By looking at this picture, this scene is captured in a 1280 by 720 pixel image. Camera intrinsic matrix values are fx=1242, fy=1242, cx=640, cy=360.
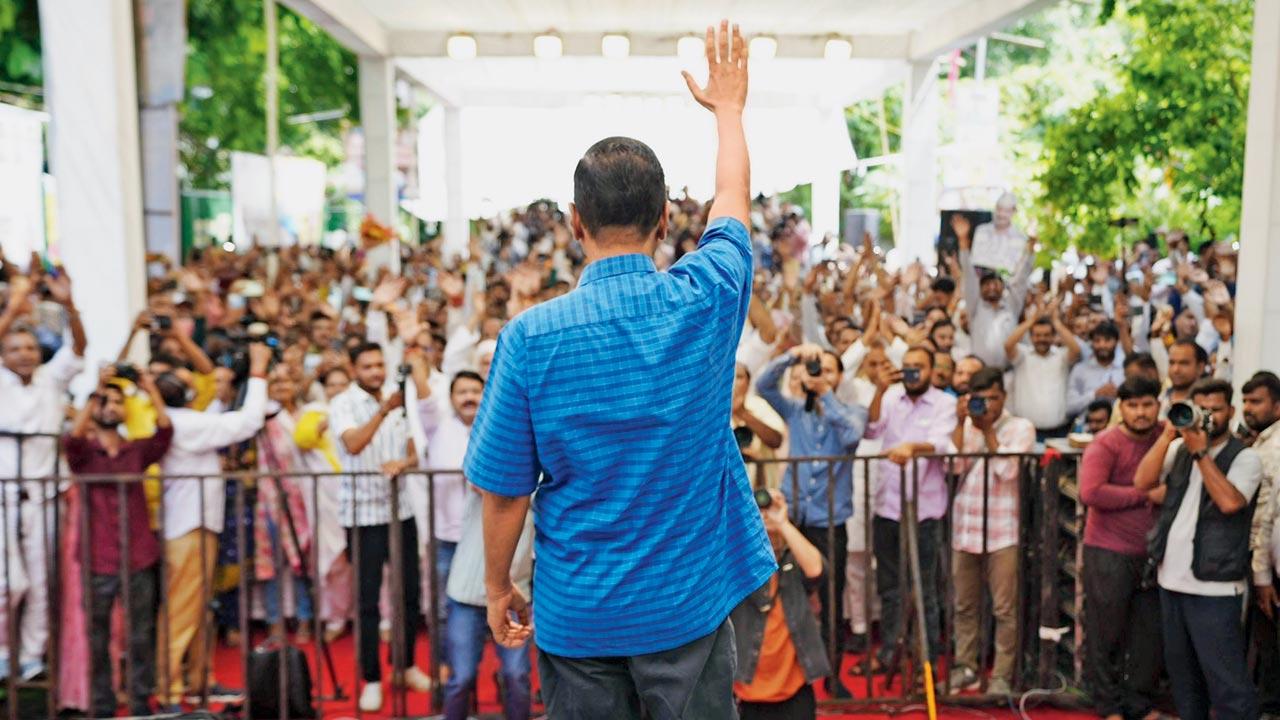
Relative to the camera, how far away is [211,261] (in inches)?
474

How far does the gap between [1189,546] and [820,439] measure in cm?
200

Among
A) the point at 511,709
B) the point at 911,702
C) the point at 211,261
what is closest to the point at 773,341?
the point at 911,702

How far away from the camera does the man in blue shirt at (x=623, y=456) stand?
2201 millimetres

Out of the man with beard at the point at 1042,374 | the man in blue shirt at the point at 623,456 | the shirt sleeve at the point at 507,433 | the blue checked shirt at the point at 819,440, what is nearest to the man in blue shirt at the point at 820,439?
the blue checked shirt at the point at 819,440

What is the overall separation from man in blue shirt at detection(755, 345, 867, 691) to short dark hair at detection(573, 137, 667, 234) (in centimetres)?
413

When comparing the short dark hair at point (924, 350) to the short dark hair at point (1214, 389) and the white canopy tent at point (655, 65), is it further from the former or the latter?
the white canopy tent at point (655, 65)

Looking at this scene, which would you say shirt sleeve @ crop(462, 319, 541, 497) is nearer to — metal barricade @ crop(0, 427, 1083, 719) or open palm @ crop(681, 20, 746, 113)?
open palm @ crop(681, 20, 746, 113)

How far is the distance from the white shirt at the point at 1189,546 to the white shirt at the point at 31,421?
5.48 metres

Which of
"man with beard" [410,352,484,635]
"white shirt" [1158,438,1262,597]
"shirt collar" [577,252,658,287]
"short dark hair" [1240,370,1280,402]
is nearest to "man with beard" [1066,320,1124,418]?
"short dark hair" [1240,370,1280,402]

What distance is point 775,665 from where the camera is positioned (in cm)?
470

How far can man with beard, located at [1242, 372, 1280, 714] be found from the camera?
219 inches

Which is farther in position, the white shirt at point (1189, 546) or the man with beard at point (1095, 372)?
the man with beard at point (1095, 372)

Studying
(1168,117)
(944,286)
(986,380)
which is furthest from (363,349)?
(1168,117)

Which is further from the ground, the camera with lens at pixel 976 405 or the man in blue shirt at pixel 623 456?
the man in blue shirt at pixel 623 456
